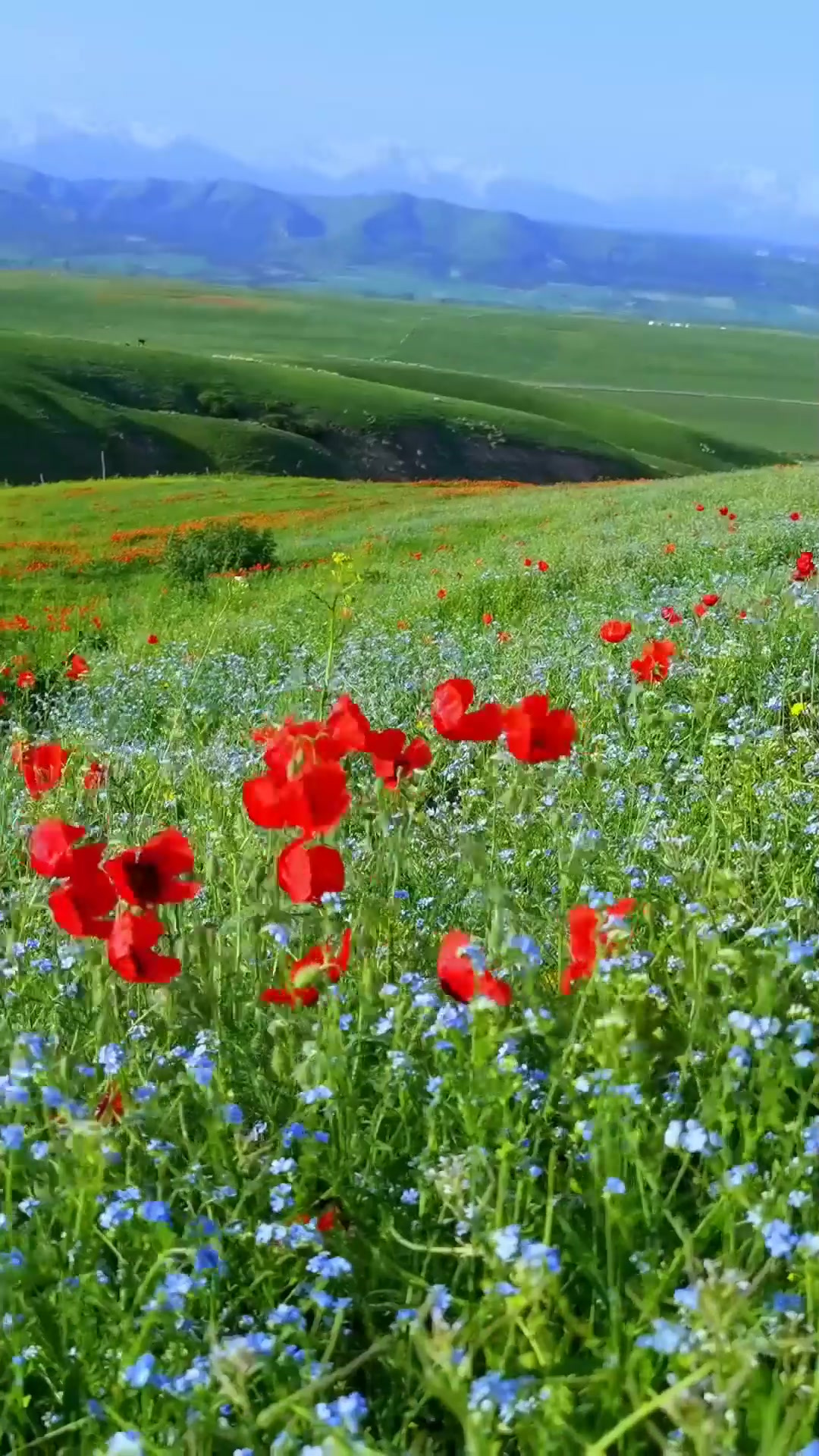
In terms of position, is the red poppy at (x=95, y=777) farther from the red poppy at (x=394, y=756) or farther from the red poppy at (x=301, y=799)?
the red poppy at (x=301, y=799)

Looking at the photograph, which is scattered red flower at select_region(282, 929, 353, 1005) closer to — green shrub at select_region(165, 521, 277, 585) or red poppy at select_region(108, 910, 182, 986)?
red poppy at select_region(108, 910, 182, 986)

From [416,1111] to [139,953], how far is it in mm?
601

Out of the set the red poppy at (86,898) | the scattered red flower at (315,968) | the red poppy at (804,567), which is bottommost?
the scattered red flower at (315,968)

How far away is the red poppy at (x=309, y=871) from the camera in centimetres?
252

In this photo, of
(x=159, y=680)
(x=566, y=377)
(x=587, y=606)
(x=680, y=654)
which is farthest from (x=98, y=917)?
(x=566, y=377)

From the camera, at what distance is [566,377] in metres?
150

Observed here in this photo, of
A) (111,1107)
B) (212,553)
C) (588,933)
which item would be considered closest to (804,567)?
(588,933)

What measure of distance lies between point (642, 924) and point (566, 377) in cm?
15414

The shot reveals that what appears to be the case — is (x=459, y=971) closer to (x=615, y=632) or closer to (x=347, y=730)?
(x=347, y=730)

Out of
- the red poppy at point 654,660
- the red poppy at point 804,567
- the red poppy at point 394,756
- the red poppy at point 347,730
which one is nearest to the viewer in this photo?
the red poppy at point 347,730

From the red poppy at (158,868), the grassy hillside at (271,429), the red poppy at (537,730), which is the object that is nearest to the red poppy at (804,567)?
the red poppy at (537,730)

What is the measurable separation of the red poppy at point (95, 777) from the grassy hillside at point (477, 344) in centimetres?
11129

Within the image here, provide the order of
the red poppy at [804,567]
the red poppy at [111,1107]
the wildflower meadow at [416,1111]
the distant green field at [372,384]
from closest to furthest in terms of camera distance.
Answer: the wildflower meadow at [416,1111] < the red poppy at [111,1107] < the red poppy at [804,567] < the distant green field at [372,384]

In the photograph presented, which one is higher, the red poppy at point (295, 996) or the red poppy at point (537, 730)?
the red poppy at point (537, 730)
